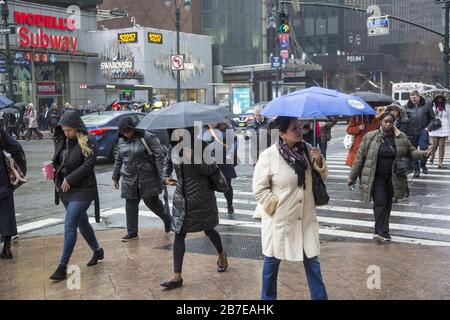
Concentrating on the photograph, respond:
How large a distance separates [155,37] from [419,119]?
33.4 meters

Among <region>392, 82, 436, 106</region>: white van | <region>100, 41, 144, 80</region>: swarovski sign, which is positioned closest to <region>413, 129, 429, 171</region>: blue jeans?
<region>392, 82, 436, 106</region>: white van

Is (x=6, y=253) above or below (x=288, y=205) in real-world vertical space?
below

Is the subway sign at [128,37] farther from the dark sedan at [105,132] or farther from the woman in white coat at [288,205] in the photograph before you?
the woman in white coat at [288,205]

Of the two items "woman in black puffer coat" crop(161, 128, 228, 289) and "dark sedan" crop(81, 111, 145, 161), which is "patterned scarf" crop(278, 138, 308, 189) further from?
"dark sedan" crop(81, 111, 145, 161)

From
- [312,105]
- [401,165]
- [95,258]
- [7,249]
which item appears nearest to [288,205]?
[312,105]

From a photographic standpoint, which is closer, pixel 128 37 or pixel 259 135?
pixel 259 135

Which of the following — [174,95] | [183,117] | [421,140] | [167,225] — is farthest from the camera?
[174,95]

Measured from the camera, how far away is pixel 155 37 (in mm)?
44094

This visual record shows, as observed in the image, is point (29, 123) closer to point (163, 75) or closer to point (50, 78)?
point (50, 78)

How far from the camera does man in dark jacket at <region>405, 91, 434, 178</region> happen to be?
13227 millimetres

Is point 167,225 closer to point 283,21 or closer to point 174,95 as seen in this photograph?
point 283,21

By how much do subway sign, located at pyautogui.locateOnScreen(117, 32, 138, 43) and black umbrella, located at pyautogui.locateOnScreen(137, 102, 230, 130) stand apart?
127ft

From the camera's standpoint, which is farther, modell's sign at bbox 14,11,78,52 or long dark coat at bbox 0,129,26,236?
modell's sign at bbox 14,11,78,52
